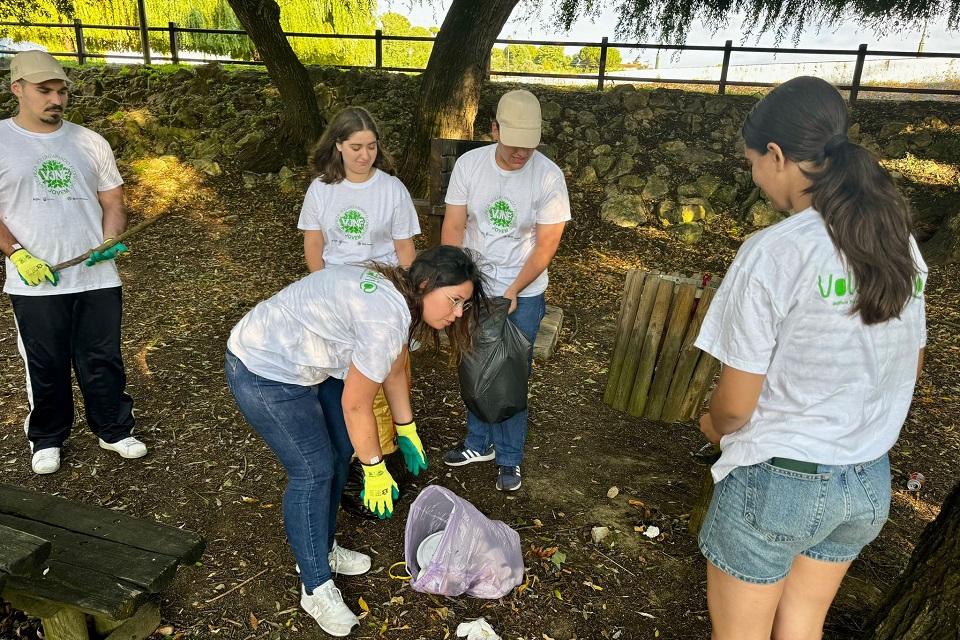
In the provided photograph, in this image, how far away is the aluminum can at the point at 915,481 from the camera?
310 cm

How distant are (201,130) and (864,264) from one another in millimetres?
8954

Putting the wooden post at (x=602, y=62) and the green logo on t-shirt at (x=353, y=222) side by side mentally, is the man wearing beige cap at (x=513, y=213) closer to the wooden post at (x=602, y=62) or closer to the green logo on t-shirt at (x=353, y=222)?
the green logo on t-shirt at (x=353, y=222)

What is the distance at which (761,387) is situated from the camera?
136 centimetres

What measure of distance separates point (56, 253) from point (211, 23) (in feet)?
43.4

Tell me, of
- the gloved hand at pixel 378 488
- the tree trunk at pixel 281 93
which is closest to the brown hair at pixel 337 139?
the gloved hand at pixel 378 488

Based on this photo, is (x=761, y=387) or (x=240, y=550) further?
(x=240, y=550)

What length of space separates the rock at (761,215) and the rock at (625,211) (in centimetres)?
105

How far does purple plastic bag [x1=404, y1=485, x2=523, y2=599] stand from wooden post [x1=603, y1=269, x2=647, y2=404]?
1525 millimetres

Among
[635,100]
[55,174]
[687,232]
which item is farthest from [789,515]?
[635,100]

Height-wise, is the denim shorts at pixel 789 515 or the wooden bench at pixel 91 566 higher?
the denim shorts at pixel 789 515

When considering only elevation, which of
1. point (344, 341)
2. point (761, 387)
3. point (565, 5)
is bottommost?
point (344, 341)

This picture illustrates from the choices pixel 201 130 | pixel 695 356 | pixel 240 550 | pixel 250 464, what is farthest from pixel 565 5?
pixel 240 550

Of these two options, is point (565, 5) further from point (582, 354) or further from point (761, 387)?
point (761, 387)

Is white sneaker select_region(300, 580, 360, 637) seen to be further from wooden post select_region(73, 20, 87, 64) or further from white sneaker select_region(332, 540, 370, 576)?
wooden post select_region(73, 20, 87, 64)
